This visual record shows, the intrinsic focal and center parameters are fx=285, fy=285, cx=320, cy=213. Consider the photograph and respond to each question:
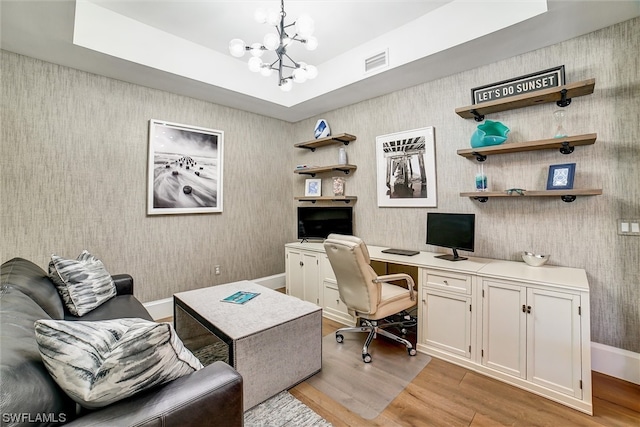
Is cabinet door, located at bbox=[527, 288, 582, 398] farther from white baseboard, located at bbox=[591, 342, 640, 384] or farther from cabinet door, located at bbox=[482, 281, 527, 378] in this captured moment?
white baseboard, located at bbox=[591, 342, 640, 384]

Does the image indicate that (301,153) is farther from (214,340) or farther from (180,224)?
(214,340)

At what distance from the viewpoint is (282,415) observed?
1.82 m

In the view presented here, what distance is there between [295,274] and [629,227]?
3.21m

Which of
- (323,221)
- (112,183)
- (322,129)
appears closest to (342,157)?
(322,129)

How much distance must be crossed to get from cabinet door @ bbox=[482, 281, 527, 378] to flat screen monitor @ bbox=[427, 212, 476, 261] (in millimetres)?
449

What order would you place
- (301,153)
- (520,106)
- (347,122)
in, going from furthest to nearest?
(301,153), (347,122), (520,106)

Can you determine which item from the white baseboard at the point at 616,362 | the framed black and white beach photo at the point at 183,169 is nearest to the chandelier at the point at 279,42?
the framed black and white beach photo at the point at 183,169

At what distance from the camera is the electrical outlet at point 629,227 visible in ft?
6.98

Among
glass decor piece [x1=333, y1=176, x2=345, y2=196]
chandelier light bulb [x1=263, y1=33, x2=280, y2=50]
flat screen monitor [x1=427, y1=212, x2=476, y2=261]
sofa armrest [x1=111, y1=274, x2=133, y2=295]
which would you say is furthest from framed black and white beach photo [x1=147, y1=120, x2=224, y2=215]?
flat screen monitor [x1=427, y1=212, x2=476, y2=261]

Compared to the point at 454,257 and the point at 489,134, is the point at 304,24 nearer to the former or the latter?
the point at 489,134

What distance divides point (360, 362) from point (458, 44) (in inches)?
113

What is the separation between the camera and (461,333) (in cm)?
237

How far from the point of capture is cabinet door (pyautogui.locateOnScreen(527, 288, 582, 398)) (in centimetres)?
188

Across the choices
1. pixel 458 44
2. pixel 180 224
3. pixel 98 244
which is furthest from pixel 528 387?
pixel 98 244
